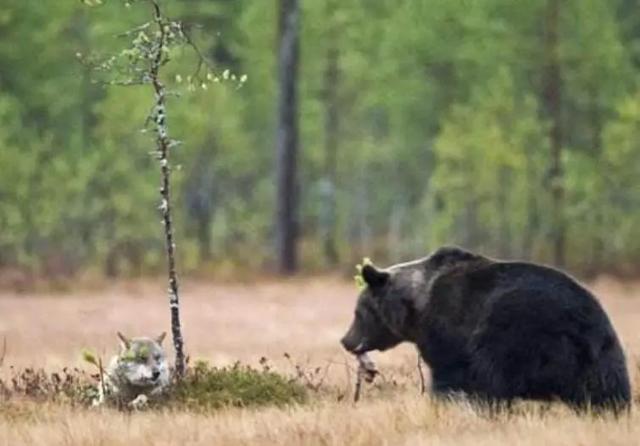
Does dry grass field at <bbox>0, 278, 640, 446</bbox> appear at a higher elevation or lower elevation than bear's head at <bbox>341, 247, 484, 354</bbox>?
lower

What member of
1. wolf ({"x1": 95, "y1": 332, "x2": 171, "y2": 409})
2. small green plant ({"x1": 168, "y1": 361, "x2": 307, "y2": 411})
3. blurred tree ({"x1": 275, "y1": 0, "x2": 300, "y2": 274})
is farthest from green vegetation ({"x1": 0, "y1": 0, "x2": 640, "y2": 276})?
wolf ({"x1": 95, "y1": 332, "x2": 171, "y2": 409})

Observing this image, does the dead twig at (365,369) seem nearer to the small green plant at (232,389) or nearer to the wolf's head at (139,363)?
the small green plant at (232,389)

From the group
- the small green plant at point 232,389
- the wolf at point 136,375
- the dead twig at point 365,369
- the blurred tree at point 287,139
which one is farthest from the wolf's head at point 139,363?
the blurred tree at point 287,139

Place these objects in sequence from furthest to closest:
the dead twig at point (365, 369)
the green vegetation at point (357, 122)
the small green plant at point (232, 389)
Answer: the green vegetation at point (357, 122) < the dead twig at point (365, 369) < the small green plant at point (232, 389)

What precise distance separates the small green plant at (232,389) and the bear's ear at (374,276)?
44.9 inches

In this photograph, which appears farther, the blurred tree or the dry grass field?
the blurred tree

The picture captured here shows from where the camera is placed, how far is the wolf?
1302 centimetres

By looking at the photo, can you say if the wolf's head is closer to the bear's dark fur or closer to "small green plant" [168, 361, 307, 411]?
"small green plant" [168, 361, 307, 411]

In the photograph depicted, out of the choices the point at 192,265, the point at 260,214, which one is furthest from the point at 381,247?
the point at 192,265

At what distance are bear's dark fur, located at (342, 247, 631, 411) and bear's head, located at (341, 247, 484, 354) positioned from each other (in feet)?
0.08

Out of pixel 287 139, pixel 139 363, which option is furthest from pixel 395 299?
pixel 287 139

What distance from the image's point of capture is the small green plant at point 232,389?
13289mm

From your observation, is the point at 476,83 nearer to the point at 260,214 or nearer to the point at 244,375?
the point at 260,214

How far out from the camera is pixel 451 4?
3866cm
